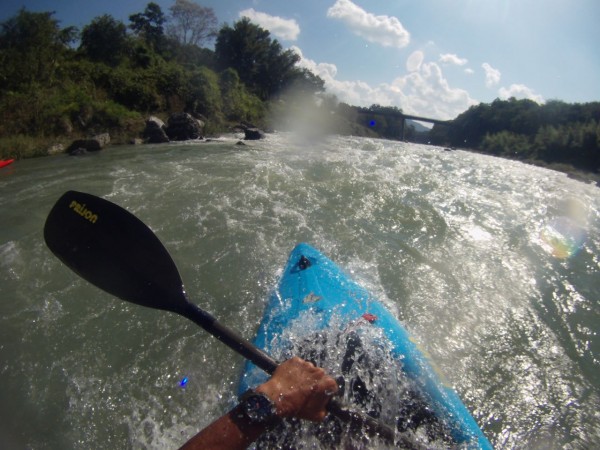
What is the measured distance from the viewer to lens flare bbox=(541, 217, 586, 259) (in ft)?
16.3

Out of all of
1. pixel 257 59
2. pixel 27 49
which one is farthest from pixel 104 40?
pixel 257 59

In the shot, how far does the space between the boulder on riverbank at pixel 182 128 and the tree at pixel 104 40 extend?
7463 mm

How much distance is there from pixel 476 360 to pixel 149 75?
709 inches

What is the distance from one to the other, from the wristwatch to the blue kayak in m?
0.66

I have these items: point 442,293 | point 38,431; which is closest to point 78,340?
point 38,431

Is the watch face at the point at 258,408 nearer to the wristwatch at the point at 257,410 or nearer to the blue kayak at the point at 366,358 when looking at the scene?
the wristwatch at the point at 257,410

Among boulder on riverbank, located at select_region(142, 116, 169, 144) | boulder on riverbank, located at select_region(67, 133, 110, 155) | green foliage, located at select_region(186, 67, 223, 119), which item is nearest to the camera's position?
boulder on riverbank, located at select_region(67, 133, 110, 155)

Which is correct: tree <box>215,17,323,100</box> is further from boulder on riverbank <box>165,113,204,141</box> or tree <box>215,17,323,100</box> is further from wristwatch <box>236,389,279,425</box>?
wristwatch <box>236,389,279,425</box>

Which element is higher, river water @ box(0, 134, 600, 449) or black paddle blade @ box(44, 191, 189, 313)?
black paddle blade @ box(44, 191, 189, 313)

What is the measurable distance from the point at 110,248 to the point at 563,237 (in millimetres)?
6574

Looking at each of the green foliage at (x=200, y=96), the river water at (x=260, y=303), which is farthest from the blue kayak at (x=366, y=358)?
the green foliage at (x=200, y=96)

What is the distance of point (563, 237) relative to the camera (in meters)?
5.60

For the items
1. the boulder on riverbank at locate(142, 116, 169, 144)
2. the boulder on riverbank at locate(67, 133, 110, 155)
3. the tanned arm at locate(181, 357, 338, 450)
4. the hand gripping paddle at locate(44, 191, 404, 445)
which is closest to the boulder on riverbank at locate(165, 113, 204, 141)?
the boulder on riverbank at locate(142, 116, 169, 144)

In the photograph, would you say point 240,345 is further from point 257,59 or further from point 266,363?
point 257,59
